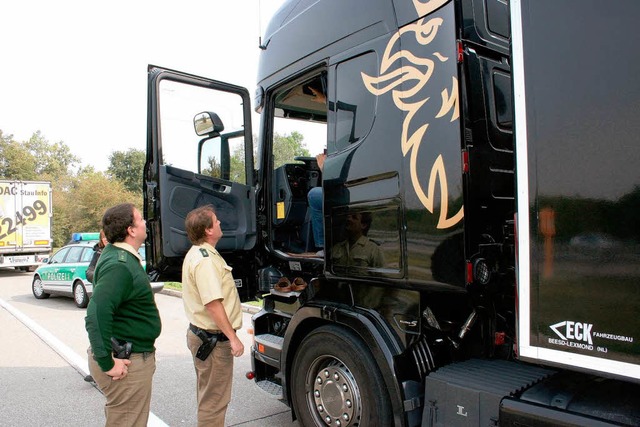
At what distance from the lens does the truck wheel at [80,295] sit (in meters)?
11.0

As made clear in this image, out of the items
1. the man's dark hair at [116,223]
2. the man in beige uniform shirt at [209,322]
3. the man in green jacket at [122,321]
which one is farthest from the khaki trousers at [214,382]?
the man's dark hair at [116,223]

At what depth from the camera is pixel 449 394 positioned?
8.06 ft

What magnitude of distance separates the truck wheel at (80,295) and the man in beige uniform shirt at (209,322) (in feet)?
29.2

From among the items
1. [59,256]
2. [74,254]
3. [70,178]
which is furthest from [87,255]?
[70,178]

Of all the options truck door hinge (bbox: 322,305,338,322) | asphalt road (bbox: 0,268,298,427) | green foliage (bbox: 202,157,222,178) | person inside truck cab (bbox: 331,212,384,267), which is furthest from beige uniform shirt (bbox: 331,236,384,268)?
asphalt road (bbox: 0,268,298,427)

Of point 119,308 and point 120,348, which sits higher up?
point 119,308

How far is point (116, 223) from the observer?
2.82 m

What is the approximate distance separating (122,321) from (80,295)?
9536mm

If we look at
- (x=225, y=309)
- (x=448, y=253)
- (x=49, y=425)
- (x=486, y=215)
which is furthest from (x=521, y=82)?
(x=49, y=425)

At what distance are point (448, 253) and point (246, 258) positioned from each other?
2.40 m

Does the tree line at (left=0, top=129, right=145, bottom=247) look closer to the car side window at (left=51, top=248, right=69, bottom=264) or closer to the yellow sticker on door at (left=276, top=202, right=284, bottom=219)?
the car side window at (left=51, top=248, right=69, bottom=264)

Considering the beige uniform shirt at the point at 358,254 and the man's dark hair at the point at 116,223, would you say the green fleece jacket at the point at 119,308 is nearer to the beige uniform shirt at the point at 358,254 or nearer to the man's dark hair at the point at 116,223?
the man's dark hair at the point at 116,223

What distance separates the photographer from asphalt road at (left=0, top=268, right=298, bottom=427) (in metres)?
4.46

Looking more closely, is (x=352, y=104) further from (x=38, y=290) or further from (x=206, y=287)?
(x=38, y=290)
